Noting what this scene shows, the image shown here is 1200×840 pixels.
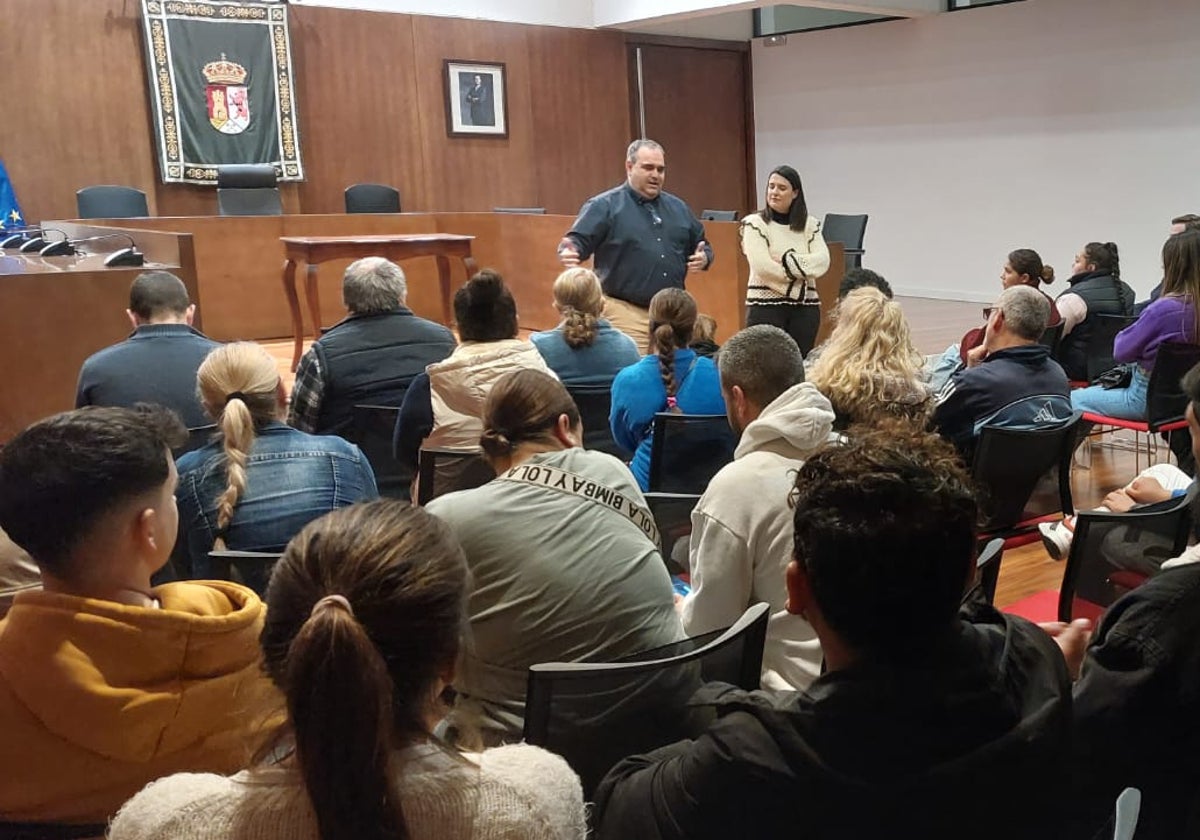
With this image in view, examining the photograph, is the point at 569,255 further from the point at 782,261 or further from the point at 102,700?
the point at 102,700

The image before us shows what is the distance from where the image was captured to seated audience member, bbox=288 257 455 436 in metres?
3.30

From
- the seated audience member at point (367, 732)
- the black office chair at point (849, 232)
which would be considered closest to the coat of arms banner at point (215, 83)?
the black office chair at point (849, 232)

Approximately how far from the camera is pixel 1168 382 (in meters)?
3.78

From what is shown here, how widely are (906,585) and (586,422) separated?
7.85 feet

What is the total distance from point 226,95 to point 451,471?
24.9 ft

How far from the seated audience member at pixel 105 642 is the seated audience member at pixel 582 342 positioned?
208 cm

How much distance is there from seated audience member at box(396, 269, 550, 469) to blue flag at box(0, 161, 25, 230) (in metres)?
6.18

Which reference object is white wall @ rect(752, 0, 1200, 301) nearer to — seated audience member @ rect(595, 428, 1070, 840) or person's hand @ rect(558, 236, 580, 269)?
person's hand @ rect(558, 236, 580, 269)

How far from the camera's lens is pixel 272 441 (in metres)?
2.29

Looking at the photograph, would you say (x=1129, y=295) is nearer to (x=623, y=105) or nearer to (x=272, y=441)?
(x=272, y=441)

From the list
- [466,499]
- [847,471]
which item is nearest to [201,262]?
[466,499]

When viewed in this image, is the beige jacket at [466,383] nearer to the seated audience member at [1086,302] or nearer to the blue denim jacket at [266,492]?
the blue denim jacket at [266,492]

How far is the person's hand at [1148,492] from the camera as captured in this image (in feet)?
7.94

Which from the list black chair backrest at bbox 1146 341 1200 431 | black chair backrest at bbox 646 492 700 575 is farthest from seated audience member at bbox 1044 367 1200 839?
black chair backrest at bbox 1146 341 1200 431
